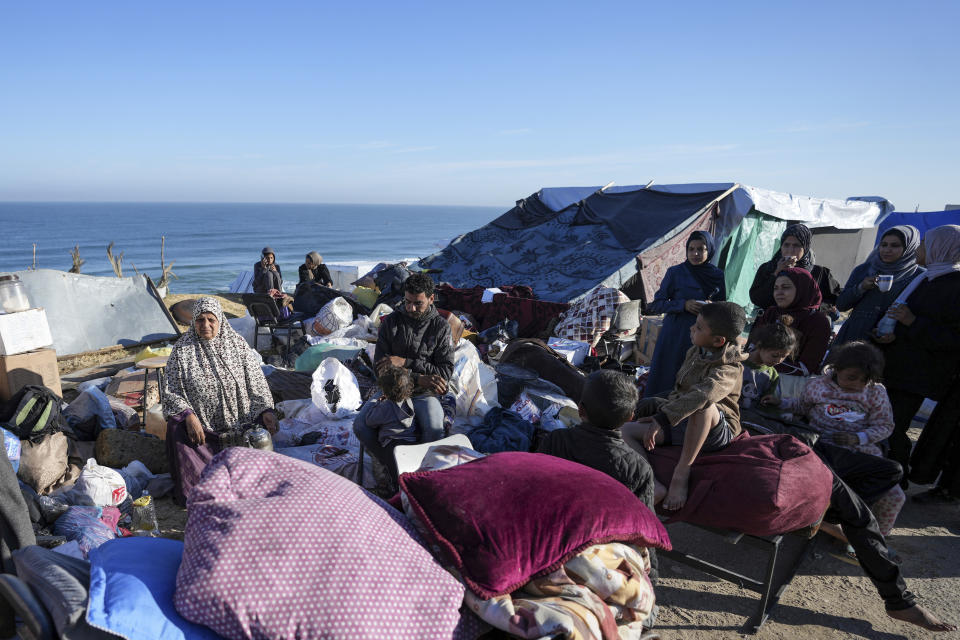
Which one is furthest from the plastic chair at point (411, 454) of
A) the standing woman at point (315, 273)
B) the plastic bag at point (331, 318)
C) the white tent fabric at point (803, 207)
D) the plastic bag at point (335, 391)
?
the white tent fabric at point (803, 207)

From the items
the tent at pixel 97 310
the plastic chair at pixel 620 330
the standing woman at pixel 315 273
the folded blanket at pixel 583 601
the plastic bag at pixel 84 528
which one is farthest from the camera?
the standing woman at pixel 315 273

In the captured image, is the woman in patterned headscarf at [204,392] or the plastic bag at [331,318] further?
the plastic bag at [331,318]

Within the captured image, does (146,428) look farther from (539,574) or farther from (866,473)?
(866,473)

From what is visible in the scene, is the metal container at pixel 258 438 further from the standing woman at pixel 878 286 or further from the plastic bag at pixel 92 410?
the standing woman at pixel 878 286

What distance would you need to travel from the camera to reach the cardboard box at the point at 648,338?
719cm

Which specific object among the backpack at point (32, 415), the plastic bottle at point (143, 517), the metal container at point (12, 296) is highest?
the metal container at point (12, 296)

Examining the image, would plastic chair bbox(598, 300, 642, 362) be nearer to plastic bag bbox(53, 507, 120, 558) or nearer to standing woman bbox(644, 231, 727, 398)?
standing woman bbox(644, 231, 727, 398)

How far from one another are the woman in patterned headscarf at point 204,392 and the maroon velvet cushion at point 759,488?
8.97 ft

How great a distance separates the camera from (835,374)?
145 inches

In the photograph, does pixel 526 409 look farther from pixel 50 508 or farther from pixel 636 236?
pixel 636 236

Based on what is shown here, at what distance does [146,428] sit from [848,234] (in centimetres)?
1230

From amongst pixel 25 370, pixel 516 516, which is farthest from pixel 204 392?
pixel 516 516

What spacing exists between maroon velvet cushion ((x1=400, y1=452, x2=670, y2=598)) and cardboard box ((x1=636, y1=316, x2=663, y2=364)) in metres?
5.30

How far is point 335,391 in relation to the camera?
5156 mm
